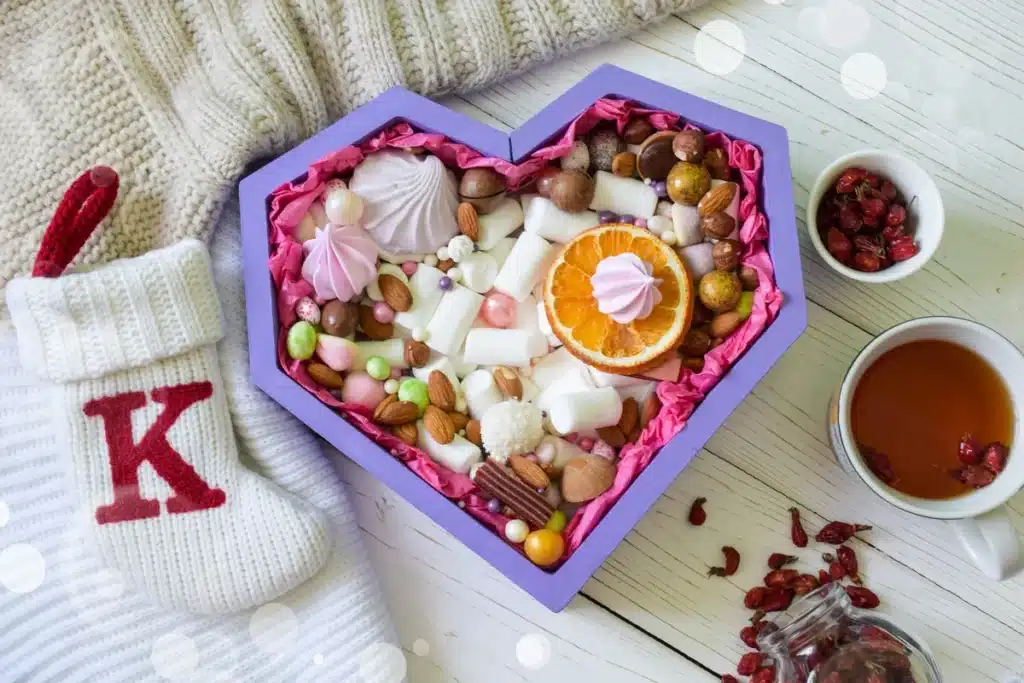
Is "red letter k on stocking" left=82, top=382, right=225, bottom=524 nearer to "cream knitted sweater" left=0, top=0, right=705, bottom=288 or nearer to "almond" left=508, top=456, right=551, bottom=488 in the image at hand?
"cream knitted sweater" left=0, top=0, right=705, bottom=288

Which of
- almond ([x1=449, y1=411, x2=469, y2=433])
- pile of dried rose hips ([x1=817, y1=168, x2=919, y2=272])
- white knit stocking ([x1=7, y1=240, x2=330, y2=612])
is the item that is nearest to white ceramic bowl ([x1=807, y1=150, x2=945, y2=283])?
pile of dried rose hips ([x1=817, y1=168, x2=919, y2=272])

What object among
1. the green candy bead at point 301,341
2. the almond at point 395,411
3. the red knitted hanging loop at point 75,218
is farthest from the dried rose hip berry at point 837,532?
the red knitted hanging loop at point 75,218

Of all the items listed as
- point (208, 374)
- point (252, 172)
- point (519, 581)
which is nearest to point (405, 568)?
point (519, 581)

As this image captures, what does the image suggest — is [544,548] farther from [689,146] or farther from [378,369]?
[689,146]

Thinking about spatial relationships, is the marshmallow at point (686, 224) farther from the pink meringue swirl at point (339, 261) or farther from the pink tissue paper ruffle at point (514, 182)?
the pink meringue swirl at point (339, 261)

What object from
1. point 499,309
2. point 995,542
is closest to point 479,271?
point 499,309
